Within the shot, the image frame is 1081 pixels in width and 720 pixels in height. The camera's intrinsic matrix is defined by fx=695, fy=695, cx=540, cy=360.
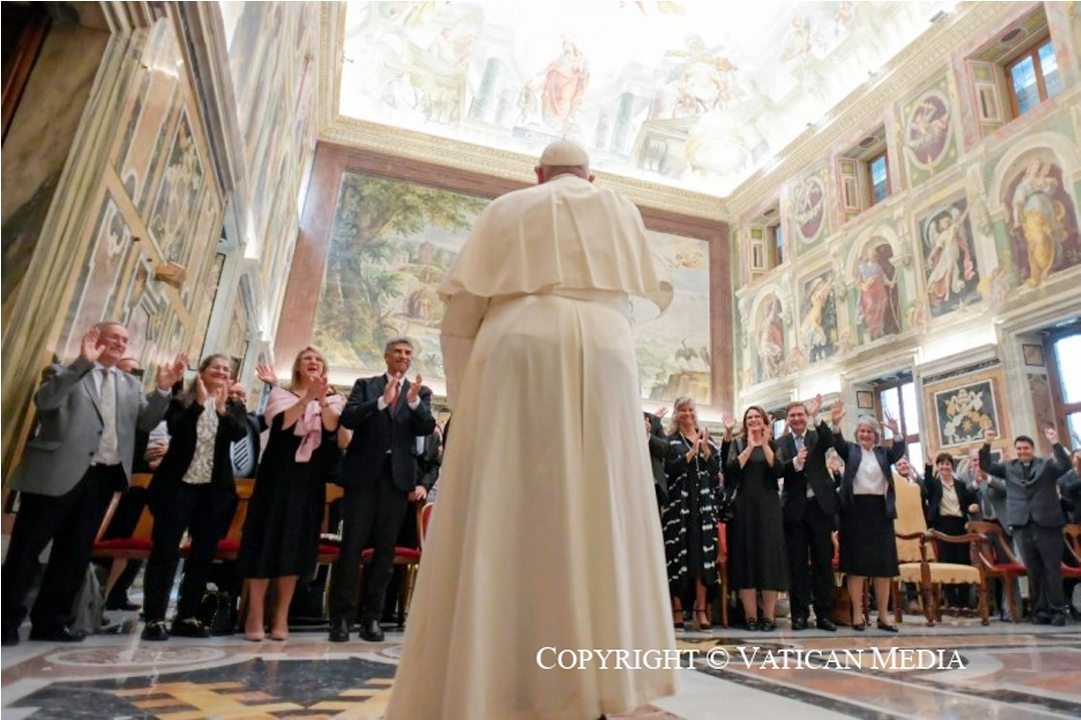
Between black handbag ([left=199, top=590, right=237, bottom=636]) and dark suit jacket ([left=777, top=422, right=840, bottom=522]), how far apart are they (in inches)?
168

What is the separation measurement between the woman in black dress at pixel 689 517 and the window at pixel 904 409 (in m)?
8.44

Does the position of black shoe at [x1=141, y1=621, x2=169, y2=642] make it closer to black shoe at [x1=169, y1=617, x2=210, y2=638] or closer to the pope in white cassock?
black shoe at [x1=169, y1=617, x2=210, y2=638]

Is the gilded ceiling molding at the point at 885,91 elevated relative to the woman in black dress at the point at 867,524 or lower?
elevated

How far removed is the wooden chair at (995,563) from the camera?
6.96 metres

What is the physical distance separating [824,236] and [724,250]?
405 cm

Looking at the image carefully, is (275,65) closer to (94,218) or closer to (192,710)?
(94,218)

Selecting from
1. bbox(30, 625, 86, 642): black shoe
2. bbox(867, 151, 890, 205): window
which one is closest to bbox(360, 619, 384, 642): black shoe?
bbox(30, 625, 86, 642): black shoe

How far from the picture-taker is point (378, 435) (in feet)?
14.1

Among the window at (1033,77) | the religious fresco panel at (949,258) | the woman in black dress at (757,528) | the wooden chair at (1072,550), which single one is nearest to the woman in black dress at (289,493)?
the woman in black dress at (757,528)

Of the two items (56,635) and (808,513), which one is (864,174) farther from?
(56,635)

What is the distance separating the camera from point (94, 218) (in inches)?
157

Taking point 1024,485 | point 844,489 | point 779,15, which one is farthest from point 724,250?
point 844,489

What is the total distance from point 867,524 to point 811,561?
56 centimetres

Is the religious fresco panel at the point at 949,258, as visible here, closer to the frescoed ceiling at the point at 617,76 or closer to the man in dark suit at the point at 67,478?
the frescoed ceiling at the point at 617,76
